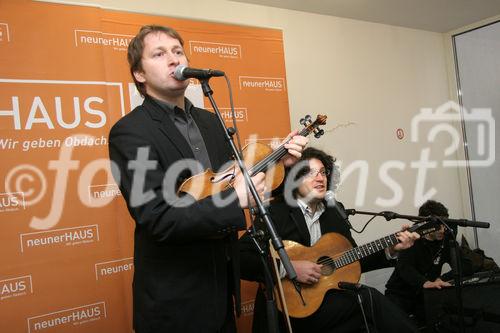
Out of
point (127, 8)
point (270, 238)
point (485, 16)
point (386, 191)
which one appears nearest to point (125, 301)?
point (270, 238)

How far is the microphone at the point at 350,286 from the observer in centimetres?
226

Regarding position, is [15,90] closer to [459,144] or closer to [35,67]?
[35,67]

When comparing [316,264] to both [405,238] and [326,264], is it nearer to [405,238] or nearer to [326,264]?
[326,264]

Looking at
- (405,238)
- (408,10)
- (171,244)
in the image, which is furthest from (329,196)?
(408,10)

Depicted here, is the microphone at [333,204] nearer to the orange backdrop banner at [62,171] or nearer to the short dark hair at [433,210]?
the short dark hair at [433,210]

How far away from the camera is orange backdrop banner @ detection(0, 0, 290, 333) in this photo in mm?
2354

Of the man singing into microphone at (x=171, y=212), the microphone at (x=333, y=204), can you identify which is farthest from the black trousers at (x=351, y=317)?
the man singing into microphone at (x=171, y=212)

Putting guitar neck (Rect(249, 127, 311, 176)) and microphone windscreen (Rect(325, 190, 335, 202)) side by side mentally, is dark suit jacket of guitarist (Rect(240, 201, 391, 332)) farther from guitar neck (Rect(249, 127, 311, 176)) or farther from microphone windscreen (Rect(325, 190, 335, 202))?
guitar neck (Rect(249, 127, 311, 176))

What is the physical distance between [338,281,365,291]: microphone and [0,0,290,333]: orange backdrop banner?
1.24 meters

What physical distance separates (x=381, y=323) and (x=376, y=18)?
9.92ft

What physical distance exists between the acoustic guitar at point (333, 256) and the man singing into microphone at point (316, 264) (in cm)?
5

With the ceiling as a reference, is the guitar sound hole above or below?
below

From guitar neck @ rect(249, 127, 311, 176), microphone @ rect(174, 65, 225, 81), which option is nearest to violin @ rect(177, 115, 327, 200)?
guitar neck @ rect(249, 127, 311, 176)

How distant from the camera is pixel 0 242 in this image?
2299 mm
